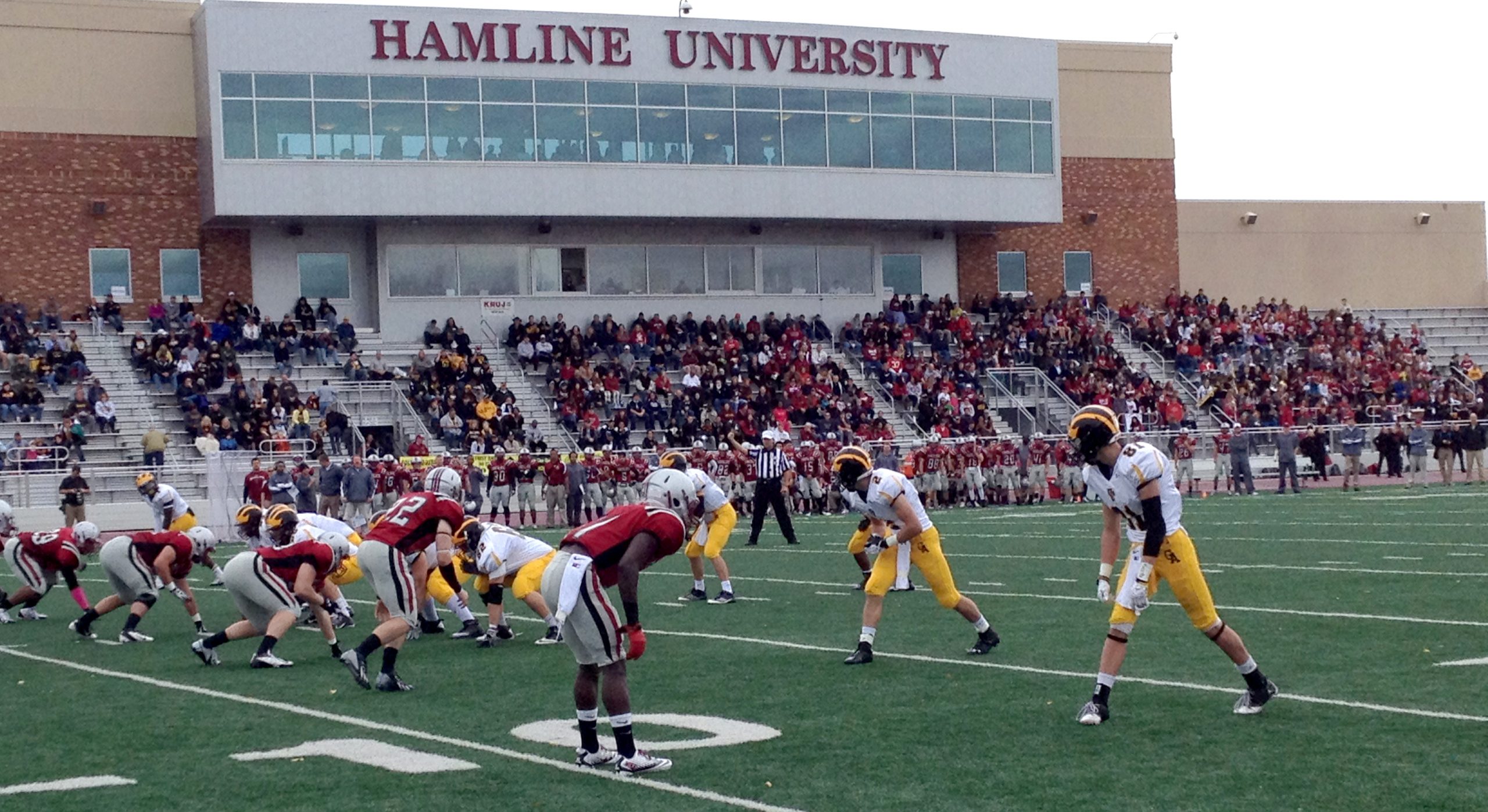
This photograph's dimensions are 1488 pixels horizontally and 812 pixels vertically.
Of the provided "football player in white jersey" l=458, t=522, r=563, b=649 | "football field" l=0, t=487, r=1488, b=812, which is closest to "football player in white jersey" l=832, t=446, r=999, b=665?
"football field" l=0, t=487, r=1488, b=812

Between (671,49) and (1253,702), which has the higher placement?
(671,49)

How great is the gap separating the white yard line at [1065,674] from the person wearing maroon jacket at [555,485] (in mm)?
15616

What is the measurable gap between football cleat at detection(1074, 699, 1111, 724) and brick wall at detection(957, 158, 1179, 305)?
1428 inches

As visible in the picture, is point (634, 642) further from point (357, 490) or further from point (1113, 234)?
point (1113, 234)

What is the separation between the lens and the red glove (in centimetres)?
796

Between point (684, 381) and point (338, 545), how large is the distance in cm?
2259

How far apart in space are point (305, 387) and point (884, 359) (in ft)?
41.0

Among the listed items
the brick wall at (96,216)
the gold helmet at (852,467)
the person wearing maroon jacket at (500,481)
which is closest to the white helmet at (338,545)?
the gold helmet at (852,467)

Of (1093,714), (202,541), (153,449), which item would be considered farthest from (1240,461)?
(1093,714)

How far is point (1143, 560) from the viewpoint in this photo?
8.80 m

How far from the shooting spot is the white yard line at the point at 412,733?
746 centimetres

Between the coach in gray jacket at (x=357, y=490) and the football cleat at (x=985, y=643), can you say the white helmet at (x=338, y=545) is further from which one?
the coach in gray jacket at (x=357, y=490)

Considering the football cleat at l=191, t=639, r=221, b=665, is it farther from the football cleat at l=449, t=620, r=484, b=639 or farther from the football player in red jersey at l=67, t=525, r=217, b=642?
the football cleat at l=449, t=620, r=484, b=639

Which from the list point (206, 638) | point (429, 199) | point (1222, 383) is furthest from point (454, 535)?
point (1222, 383)
